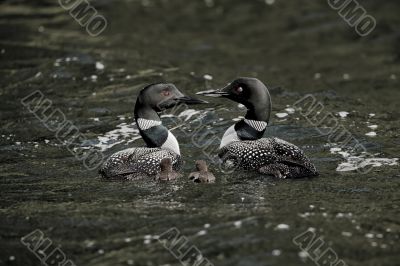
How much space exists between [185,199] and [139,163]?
42.3 inches

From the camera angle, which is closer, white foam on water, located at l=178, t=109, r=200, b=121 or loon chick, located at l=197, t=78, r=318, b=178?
loon chick, located at l=197, t=78, r=318, b=178

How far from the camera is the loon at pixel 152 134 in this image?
36.2ft

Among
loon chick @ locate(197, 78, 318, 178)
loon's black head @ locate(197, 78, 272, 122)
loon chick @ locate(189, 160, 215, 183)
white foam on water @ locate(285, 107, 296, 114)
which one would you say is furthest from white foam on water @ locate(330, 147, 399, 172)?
white foam on water @ locate(285, 107, 296, 114)

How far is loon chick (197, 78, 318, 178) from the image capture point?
1089 centimetres

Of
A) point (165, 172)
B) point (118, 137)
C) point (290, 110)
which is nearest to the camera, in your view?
point (165, 172)

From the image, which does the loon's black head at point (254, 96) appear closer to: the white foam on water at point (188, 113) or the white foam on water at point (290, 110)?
the white foam on water at point (188, 113)

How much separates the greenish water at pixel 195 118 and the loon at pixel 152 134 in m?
0.35

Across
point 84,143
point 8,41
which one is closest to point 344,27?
point 8,41

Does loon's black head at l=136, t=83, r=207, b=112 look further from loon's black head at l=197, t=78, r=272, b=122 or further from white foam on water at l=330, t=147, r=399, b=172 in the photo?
white foam on water at l=330, t=147, r=399, b=172

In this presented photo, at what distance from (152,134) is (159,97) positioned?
508 mm

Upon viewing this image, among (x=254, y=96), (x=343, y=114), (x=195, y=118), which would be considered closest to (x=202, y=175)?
(x=254, y=96)

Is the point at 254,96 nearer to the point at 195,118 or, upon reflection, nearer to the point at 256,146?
the point at 256,146

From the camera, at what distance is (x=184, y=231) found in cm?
909

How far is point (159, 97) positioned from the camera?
38.6 ft
